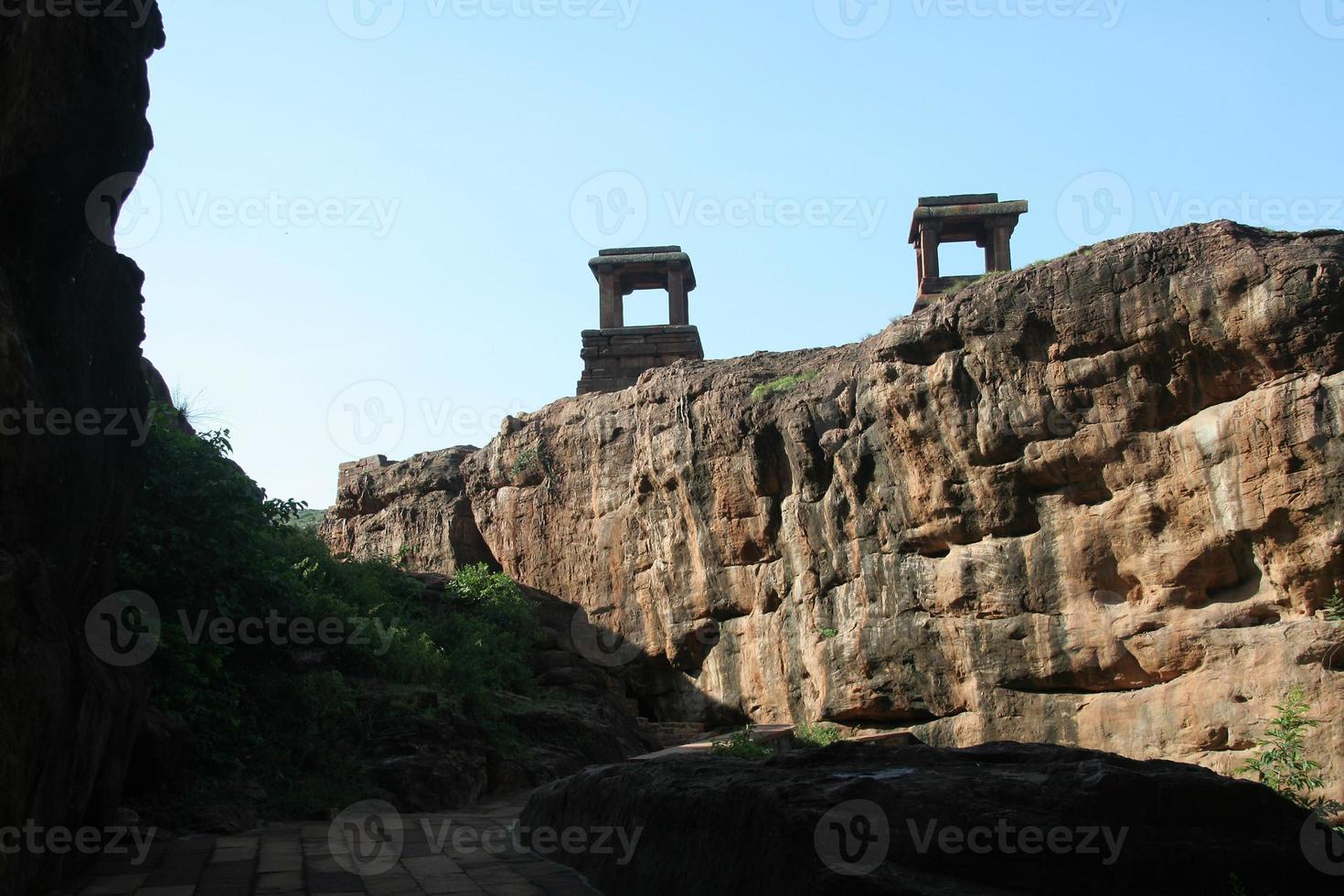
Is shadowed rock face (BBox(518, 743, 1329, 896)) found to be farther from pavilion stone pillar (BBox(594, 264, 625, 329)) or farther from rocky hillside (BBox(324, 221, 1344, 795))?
pavilion stone pillar (BBox(594, 264, 625, 329))

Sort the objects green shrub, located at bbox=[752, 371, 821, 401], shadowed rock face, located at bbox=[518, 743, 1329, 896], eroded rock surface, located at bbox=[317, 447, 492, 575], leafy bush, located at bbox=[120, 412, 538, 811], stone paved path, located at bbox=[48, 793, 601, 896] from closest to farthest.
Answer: shadowed rock face, located at bbox=[518, 743, 1329, 896] → stone paved path, located at bbox=[48, 793, 601, 896] → leafy bush, located at bbox=[120, 412, 538, 811] → green shrub, located at bbox=[752, 371, 821, 401] → eroded rock surface, located at bbox=[317, 447, 492, 575]

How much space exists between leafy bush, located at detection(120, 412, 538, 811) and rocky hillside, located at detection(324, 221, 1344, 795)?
195 inches

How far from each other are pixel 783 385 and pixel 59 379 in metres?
13.3

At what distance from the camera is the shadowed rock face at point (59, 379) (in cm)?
468

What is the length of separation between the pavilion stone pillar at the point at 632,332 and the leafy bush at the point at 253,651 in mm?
9241

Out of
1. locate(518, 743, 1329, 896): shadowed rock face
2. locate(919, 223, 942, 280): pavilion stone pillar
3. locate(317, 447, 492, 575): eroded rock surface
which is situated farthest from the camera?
locate(317, 447, 492, 575): eroded rock surface

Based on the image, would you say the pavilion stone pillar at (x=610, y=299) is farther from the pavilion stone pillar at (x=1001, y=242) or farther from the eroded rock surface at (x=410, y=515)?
the pavilion stone pillar at (x=1001, y=242)

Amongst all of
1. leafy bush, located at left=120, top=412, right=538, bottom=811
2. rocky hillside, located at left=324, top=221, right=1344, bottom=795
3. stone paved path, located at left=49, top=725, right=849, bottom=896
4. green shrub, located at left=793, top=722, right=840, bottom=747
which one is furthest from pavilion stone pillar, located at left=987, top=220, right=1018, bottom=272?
stone paved path, located at left=49, top=725, right=849, bottom=896

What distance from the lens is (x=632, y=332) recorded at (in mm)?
22719

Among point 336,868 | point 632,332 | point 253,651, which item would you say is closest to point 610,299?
point 632,332

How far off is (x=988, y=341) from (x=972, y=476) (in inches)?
68.2

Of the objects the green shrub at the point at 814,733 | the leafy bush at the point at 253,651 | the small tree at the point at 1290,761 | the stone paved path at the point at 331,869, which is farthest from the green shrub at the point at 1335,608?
the stone paved path at the point at 331,869

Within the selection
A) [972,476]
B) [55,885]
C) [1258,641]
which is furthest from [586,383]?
[55,885]

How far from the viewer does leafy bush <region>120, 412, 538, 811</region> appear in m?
9.56
